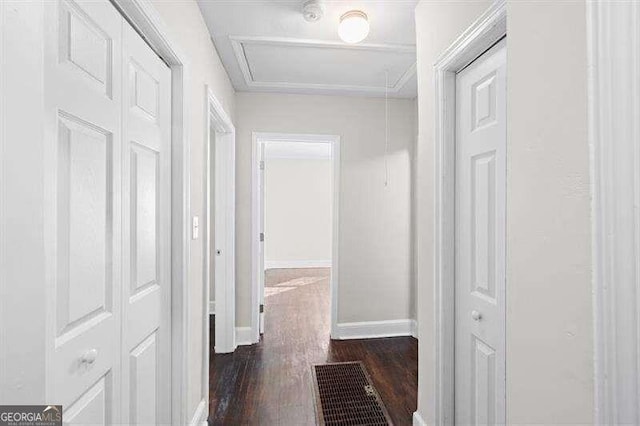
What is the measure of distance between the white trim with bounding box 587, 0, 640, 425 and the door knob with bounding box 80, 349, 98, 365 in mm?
1242

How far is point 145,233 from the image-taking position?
1.30m

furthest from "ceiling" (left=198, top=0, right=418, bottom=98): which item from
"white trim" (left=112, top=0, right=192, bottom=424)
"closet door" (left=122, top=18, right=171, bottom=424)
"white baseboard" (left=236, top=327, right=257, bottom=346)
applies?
"white baseboard" (left=236, top=327, right=257, bottom=346)

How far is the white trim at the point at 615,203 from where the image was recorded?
0.54m

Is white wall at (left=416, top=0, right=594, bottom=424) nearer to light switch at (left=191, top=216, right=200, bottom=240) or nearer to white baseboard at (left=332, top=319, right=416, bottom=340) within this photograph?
light switch at (left=191, top=216, right=200, bottom=240)

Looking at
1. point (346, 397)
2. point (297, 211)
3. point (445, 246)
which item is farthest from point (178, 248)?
point (297, 211)

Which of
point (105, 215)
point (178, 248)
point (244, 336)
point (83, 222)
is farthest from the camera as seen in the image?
point (244, 336)

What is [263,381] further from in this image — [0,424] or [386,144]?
[386,144]

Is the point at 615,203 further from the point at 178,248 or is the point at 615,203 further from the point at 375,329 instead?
the point at 375,329

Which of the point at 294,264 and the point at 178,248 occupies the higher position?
the point at 178,248

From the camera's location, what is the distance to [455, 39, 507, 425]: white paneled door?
1.28 meters

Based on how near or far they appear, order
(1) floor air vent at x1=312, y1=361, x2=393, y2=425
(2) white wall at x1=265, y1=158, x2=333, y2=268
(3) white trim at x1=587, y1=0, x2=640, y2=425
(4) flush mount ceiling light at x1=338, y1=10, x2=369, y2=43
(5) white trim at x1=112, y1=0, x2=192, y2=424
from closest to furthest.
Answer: (3) white trim at x1=587, y1=0, x2=640, y2=425
(5) white trim at x1=112, y1=0, x2=192, y2=424
(4) flush mount ceiling light at x1=338, y1=10, x2=369, y2=43
(1) floor air vent at x1=312, y1=361, x2=393, y2=425
(2) white wall at x1=265, y1=158, x2=333, y2=268

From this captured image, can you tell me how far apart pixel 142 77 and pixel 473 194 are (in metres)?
1.50

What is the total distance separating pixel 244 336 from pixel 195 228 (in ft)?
5.49

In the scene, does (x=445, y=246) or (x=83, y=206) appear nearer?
(x=83, y=206)
